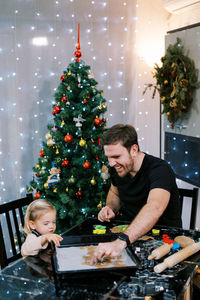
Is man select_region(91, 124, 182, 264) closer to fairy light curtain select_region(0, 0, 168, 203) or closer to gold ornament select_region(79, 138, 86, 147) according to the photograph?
gold ornament select_region(79, 138, 86, 147)

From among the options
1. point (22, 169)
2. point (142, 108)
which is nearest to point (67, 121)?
point (22, 169)

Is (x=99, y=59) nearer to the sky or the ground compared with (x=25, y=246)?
nearer to the sky

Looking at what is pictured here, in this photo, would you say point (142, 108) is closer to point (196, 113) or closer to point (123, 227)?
point (196, 113)

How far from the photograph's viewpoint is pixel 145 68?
430cm

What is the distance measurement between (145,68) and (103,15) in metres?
0.83

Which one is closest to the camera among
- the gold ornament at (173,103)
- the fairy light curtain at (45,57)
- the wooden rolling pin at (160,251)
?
the wooden rolling pin at (160,251)

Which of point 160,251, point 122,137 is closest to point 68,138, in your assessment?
point 122,137

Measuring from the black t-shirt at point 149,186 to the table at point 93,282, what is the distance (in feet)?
2.00

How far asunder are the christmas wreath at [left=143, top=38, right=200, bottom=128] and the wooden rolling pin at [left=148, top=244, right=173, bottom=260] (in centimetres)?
207

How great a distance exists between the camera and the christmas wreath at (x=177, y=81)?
3354mm

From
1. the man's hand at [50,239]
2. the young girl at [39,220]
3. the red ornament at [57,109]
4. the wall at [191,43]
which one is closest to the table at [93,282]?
the man's hand at [50,239]

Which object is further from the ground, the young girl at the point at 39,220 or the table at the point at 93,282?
the young girl at the point at 39,220

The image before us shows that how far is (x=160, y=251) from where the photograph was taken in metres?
1.50

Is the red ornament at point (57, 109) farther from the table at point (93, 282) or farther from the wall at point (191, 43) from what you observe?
the table at point (93, 282)
